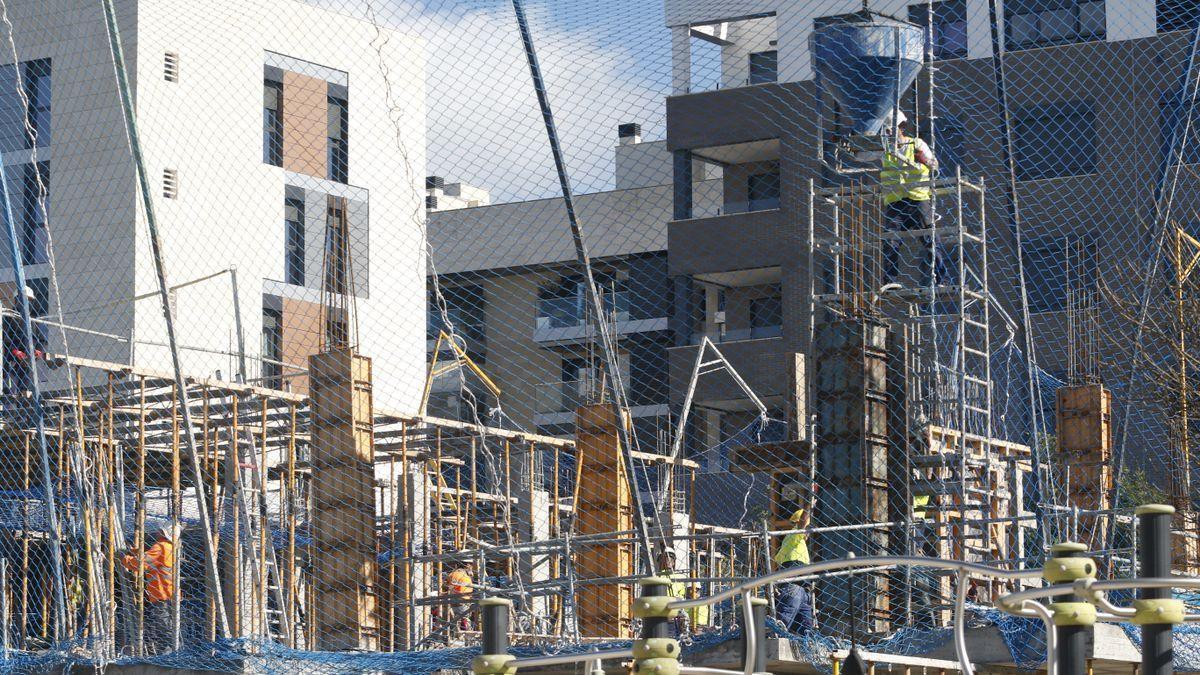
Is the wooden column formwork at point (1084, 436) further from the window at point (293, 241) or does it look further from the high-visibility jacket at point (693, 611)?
the window at point (293, 241)

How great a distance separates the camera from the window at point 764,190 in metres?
41.0

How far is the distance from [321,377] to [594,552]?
3983 millimetres

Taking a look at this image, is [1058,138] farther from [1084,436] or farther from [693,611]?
[693,611]

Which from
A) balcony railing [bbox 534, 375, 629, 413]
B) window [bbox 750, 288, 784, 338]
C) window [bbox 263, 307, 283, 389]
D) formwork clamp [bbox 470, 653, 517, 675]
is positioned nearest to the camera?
formwork clamp [bbox 470, 653, 517, 675]

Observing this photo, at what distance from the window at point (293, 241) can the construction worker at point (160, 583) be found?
594 inches

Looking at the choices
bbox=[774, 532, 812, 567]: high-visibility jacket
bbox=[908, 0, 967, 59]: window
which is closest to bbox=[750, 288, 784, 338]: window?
bbox=[908, 0, 967, 59]: window

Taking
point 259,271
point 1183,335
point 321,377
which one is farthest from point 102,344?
point 1183,335

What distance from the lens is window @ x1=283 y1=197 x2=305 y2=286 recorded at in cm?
3544

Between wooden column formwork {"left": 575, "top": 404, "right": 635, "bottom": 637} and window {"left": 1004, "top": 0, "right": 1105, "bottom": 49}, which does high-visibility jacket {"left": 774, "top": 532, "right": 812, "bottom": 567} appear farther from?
window {"left": 1004, "top": 0, "right": 1105, "bottom": 49}

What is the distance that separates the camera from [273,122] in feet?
114

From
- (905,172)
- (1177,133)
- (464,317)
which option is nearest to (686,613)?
(905,172)

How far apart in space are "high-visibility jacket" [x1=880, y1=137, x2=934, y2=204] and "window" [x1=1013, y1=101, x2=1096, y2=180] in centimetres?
1171

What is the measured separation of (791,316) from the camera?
40281 millimetres

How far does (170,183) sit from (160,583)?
1310 cm
